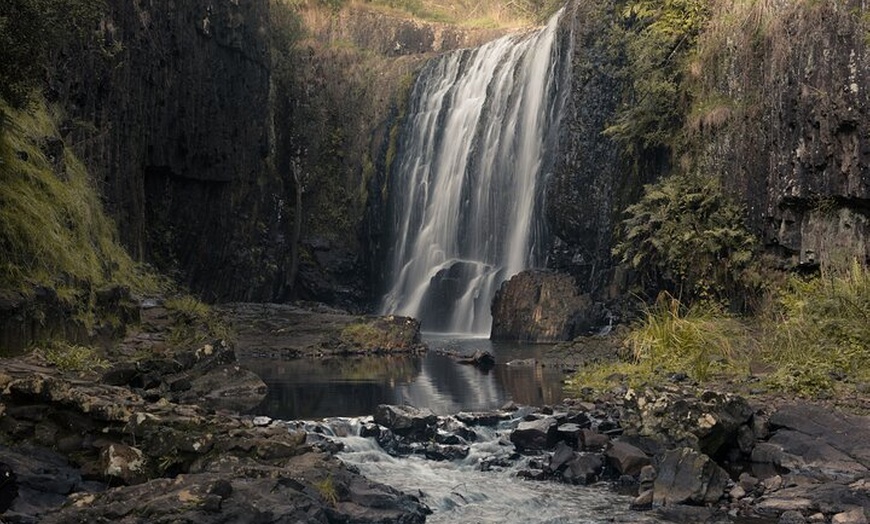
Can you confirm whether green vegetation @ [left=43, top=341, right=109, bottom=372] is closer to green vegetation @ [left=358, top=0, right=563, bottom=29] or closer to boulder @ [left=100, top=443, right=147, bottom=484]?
boulder @ [left=100, top=443, right=147, bottom=484]

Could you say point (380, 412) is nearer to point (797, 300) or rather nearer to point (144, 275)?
point (797, 300)

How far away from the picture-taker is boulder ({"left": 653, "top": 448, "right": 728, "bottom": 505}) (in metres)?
8.23

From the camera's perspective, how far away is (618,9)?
25.7 metres

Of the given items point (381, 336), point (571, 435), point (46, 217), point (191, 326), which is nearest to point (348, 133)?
point (381, 336)

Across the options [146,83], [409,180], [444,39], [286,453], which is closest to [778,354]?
[286,453]

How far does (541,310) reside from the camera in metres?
24.8

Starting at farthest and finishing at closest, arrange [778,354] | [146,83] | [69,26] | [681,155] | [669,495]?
[146,83]
[681,155]
[69,26]
[778,354]
[669,495]

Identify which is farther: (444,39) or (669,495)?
(444,39)

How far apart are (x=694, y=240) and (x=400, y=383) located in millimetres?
7542

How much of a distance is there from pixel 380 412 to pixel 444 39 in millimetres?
31419

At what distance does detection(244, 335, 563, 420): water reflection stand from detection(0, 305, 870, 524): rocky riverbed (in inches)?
66.9

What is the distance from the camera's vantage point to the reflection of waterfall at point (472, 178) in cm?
2867

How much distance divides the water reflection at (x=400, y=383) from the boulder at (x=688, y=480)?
4.67m

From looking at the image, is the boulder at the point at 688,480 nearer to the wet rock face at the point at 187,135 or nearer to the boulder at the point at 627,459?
the boulder at the point at 627,459
